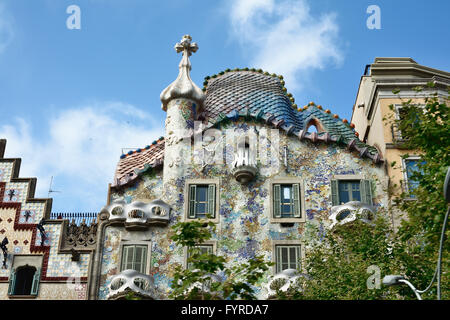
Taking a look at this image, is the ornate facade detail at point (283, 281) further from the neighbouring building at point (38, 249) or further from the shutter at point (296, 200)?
the neighbouring building at point (38, 249)

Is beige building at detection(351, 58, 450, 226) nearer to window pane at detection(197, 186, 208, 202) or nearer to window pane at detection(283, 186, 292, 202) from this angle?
window pane at detection(283, 186, 292, 202)

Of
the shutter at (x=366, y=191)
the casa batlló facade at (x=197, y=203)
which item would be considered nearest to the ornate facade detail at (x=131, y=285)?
the casa batlló facade at (x=197, y=203)

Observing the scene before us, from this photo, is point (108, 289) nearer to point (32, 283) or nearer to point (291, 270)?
point (32, 283)

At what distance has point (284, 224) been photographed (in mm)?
22188

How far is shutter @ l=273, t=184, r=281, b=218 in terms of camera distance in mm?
22375

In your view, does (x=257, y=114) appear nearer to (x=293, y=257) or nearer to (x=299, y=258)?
(x=293, y=257)

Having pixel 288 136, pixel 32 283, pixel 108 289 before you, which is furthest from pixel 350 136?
pixel 32 283

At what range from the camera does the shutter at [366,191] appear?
22562 millimetres

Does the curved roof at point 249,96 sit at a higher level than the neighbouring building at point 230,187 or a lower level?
higher

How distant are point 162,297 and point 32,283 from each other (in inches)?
163

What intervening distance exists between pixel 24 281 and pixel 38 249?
1046 millimetres

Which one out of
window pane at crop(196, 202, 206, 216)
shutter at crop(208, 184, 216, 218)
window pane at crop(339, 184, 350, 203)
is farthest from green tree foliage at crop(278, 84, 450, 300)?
window pane at crop(196, 202, 206, 216)

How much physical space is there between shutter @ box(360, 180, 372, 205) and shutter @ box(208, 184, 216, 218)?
4.67 meters

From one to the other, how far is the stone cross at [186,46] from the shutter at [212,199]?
18.0 feet
